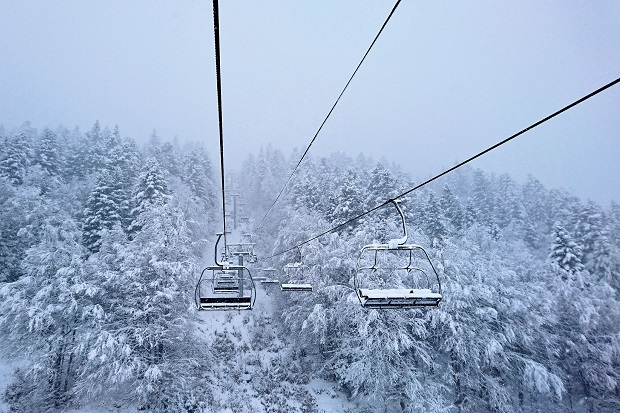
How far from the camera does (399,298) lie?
6.23m

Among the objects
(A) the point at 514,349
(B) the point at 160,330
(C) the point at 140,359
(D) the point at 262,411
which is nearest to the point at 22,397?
(C) the point at 140,359

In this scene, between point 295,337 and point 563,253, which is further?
point 563,253

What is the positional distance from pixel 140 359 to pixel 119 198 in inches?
847

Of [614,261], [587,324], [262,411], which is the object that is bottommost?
[262,411]

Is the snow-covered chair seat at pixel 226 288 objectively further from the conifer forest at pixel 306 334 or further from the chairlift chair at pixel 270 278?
the conifer forest at pixel 306 334

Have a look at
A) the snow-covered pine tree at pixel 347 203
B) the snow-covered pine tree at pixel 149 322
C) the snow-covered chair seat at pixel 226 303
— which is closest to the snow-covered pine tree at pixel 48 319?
the snow-covered pine tree at pixel 149 322

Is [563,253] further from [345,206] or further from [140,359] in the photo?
[140,359]

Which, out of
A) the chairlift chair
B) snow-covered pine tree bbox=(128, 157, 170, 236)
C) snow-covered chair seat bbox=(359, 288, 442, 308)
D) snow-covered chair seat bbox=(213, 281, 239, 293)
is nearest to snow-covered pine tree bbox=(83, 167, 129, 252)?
snow-covered pine tree bbox=(128, 157, 170, 236)

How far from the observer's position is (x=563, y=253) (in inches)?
1244

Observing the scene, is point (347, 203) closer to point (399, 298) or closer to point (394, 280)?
point (394, 280)

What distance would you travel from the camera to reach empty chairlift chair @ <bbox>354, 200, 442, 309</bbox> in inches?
246

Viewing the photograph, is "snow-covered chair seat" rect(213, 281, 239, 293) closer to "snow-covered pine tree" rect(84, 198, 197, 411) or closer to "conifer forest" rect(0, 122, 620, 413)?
"conifer forest" rect(0, 122, 620, 413)

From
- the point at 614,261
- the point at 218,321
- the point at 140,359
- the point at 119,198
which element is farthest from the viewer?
the point at 119,198

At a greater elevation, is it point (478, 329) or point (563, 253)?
point (563, 253)
